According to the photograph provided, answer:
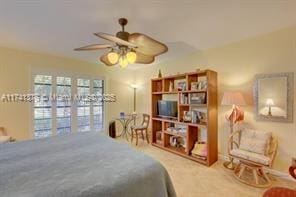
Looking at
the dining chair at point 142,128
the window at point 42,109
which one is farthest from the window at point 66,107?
the dining chair at point 142,128

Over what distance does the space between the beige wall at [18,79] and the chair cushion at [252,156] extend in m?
4.28

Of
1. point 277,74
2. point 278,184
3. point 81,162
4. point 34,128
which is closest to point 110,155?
point 81,162

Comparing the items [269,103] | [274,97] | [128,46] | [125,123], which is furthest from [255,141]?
[125,123]

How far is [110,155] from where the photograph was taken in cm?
181

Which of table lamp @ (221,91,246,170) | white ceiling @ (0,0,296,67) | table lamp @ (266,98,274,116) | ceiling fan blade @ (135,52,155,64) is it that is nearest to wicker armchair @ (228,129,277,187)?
table lamp @ (221,91,246,170)

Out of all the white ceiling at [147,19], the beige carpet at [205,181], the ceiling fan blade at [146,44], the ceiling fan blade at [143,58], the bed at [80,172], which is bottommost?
the beige carpet at [205,181]

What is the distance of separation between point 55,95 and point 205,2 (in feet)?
13.0

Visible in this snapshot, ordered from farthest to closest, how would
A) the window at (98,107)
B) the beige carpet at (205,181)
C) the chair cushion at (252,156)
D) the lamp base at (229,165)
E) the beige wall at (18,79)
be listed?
the window at (98,107) < the beige wall at (18,79) < the lamp base at (229,165) < the chair cushion at (252,156) < the beige carpet at (205,181)

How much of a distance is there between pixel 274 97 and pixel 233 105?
0.61 m

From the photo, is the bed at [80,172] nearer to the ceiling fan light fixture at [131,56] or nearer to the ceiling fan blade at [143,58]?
the ceiling fan light fixture at [131,56]

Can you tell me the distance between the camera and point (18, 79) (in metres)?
3.85

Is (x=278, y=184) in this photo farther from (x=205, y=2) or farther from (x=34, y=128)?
(x=34, y=128)

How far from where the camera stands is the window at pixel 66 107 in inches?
168

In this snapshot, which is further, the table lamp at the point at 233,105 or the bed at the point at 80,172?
the table lamp at the point at 233,105
